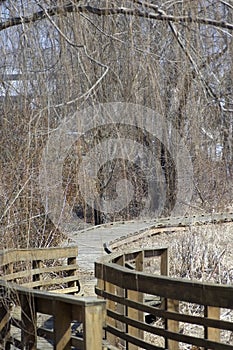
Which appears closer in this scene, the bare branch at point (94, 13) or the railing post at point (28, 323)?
the bare branch at point (94, 13)

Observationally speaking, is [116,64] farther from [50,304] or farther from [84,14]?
[50,304]

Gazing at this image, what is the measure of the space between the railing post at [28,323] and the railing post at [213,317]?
917 millimetres

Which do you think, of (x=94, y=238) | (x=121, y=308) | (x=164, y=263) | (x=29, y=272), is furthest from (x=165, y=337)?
(x=94, y=238)

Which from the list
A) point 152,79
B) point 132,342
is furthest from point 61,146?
point 132,342

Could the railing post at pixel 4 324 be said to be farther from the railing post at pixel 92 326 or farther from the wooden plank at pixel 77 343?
the railing post at pixel 92 326

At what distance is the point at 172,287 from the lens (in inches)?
142

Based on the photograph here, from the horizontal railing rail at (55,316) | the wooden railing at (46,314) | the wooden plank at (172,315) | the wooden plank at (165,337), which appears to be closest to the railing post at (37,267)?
the wooden railing at (46,314)

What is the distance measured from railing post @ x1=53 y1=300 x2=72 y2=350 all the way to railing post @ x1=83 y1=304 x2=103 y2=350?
195 mm

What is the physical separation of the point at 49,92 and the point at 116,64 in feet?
1.33

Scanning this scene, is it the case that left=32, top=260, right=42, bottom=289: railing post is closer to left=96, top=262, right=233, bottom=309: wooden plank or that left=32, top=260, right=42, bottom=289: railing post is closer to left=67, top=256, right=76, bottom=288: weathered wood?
left=67, top=256, right=76, bottom=288: weathered wood

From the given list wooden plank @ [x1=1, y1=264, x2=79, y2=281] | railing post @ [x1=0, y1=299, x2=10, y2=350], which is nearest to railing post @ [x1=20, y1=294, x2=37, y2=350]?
railing post @ [x1=0, y1=299, x2=10, y2=350]

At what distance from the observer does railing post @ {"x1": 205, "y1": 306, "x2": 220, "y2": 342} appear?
11.3 feet

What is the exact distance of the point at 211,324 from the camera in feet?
11.3

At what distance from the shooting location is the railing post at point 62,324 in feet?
10.7
